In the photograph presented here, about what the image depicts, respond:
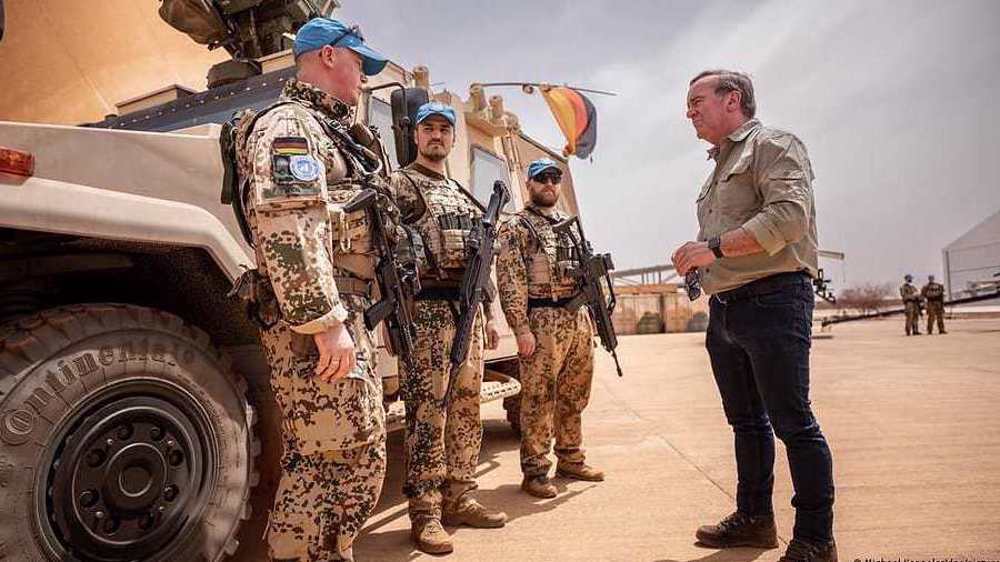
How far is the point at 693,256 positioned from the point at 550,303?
1.50m

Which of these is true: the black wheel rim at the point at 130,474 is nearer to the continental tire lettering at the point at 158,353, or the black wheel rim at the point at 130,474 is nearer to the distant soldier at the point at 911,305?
the continental tire lettering at the point at 158,353

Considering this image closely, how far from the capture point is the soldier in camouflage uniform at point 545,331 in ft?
11.0

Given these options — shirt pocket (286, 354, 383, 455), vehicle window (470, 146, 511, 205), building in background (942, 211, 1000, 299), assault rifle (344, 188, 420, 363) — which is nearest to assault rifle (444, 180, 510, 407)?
assault rifle (344, 188, 420, 363)

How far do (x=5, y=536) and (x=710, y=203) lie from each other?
235cm

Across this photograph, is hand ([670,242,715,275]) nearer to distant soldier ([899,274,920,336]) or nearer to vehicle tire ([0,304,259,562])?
vehicle tire ([0,304,259,562])

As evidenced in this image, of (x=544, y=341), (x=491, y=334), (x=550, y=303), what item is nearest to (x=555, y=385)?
(x=544, y=341)

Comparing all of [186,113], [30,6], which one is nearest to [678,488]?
[186,113]

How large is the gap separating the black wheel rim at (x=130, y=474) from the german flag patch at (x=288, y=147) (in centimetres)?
81

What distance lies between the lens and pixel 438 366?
262cm

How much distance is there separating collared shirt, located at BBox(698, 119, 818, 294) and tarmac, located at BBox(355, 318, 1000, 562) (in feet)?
3.47

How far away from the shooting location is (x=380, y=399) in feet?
5.97

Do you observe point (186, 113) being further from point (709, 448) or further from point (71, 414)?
point (709, 448)

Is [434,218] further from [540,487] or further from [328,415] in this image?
[540,487]

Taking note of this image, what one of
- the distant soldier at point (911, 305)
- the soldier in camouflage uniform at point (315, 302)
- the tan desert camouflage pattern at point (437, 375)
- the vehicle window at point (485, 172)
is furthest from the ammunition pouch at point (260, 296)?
the distant soldier at point (911, 305)
